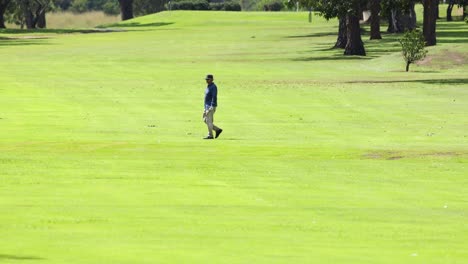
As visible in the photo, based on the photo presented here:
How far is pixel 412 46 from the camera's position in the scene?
7594 centimetres

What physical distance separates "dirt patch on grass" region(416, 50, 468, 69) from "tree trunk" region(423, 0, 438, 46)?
10.5 m

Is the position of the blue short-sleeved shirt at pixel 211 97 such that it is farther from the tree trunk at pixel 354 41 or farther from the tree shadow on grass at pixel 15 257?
the tree trunk at pixel 354 41

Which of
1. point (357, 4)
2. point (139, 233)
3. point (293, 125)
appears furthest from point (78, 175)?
point (357, 4)

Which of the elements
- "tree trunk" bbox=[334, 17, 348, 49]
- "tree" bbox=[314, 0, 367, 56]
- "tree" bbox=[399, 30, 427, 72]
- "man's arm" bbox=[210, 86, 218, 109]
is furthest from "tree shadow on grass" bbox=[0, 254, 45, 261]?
"tree trunk" bbox=[334, 17, 348, 49]

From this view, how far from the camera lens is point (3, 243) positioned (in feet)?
60.0

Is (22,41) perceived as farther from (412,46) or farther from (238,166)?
(238,166)

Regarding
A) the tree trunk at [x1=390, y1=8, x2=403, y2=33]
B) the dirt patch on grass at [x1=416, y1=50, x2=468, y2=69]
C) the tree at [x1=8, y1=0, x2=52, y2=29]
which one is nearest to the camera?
the dirt patch on grass at [x1=416, y1=50, x2=468, y2=69]

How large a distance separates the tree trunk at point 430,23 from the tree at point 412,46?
49.2 ft

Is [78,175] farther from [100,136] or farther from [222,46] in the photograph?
[222,46]

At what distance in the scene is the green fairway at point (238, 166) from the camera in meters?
18.7

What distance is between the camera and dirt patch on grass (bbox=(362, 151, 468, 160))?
33.1 meters

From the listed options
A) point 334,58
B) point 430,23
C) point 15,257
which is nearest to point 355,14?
point 334,58

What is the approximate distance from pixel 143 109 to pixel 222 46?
63932 mm

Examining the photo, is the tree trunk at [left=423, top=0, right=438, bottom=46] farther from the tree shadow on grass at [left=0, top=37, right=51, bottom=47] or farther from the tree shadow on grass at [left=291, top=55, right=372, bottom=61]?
the tree shadow on grass at [left=0, top=37, right=51, bottom=47]
